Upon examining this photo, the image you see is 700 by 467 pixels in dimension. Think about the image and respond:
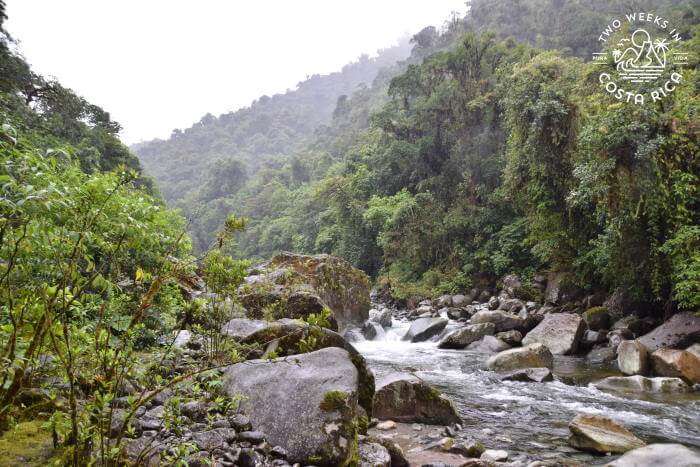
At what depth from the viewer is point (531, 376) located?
8859 mm

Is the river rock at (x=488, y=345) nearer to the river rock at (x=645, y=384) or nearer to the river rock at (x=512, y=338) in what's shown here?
the river rock at (x=512, y=338)

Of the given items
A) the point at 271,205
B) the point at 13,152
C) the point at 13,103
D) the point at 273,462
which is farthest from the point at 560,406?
the point at 271,205

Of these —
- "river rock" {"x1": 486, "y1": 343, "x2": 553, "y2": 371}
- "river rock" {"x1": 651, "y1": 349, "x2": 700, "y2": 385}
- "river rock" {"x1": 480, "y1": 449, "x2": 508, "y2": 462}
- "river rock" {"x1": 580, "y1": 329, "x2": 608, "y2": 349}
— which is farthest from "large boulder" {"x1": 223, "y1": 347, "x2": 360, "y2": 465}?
"river rock" {"x1": 580, "y1": 329, "x2": 608, "y2": 349}

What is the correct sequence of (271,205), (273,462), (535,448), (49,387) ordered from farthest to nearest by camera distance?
(271,205)
(535,448)
(273,462)
(49,387)

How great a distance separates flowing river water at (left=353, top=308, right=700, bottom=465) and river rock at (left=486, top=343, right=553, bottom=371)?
1.14 ft

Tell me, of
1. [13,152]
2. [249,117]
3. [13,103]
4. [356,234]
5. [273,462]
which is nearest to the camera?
[13,152]

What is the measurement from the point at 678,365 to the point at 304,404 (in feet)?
25.2

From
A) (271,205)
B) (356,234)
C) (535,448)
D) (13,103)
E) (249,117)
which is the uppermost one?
(249,117)

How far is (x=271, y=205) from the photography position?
→ 190ft

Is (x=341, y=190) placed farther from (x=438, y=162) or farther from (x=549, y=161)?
(x=549, y=161)

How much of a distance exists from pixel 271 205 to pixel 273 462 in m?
55.5

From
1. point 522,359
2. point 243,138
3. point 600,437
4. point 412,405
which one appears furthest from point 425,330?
point 243,138

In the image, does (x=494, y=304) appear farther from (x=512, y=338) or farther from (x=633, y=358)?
(x=633, y=358)

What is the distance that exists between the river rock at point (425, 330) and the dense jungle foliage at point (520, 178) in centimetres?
499
